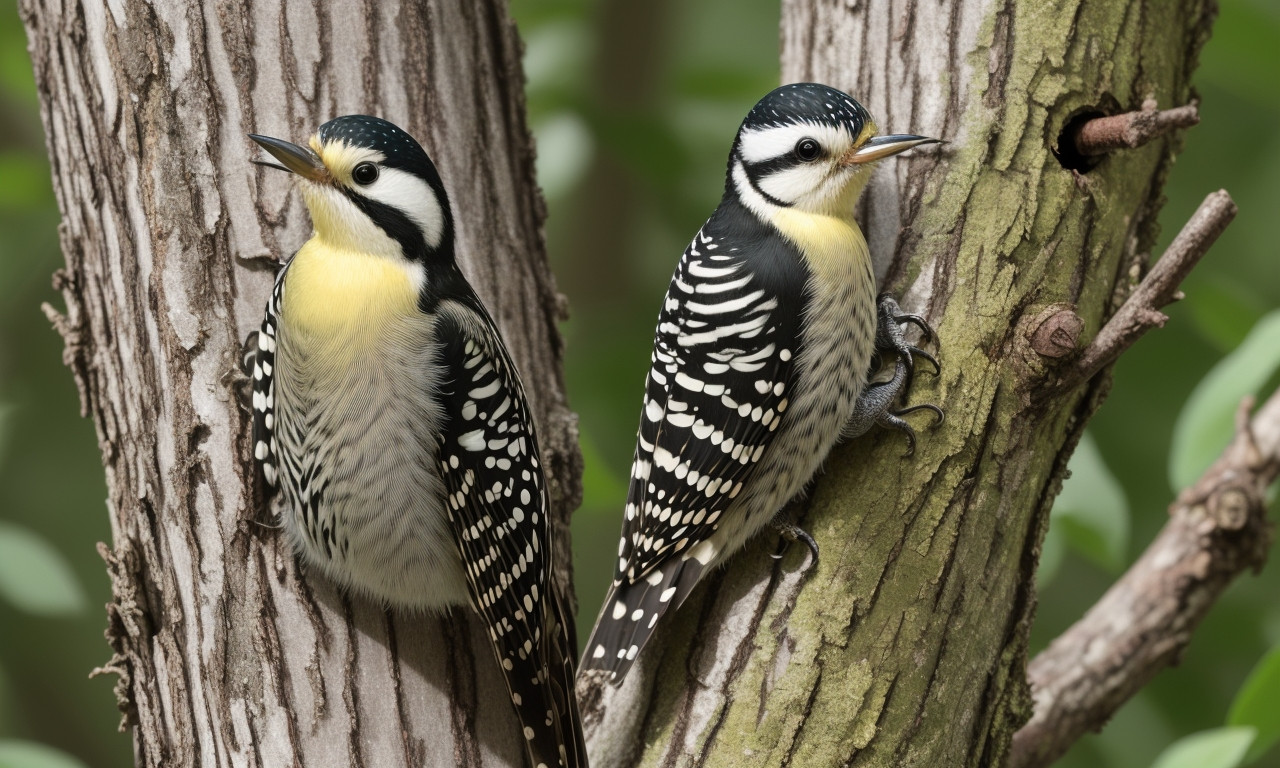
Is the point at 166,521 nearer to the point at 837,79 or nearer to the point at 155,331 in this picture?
the point at 155,331

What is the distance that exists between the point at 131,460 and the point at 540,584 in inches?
28.5

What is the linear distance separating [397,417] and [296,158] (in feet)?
1.42

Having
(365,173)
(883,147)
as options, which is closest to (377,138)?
(365,173)

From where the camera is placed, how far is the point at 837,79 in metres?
2.11

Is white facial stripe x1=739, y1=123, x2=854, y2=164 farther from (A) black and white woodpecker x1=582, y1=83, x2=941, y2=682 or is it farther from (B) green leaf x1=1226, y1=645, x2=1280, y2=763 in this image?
(B) green leaf x1=1226, y1=645, x2=1280, y2=763

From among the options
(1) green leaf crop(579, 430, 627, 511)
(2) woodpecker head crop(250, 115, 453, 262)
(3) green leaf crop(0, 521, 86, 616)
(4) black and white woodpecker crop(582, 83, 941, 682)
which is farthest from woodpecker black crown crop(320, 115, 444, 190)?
(3) green leaf crop(0, 521, 86, 616)

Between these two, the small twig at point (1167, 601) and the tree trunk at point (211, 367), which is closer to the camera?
the tree trunk at point (211, 367)

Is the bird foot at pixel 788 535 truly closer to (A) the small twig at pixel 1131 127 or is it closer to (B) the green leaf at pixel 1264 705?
(A) the small twig at pixel 1131 127

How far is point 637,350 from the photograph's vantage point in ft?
9.86

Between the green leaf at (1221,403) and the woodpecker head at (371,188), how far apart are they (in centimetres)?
169

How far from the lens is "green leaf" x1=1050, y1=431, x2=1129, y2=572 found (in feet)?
7.30

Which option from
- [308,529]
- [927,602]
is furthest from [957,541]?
[308,529]

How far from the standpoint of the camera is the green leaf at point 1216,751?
2086mm

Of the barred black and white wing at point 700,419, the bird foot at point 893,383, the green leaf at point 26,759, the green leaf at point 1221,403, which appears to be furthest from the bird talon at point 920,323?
the green leaf at point 26,759
